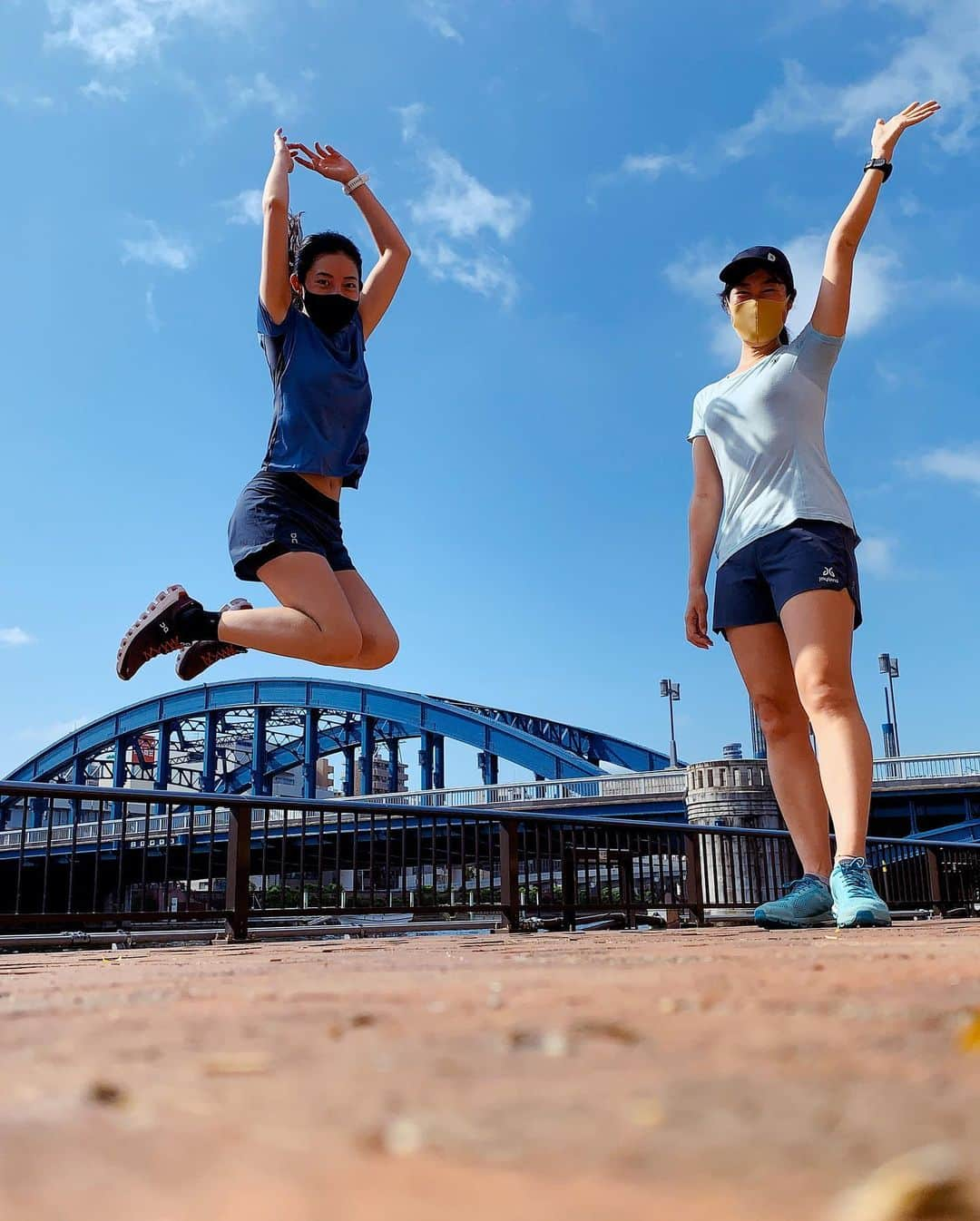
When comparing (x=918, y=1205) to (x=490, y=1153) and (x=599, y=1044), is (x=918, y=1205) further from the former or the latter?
(x=599, y=1044)

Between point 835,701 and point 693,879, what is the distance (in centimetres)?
409

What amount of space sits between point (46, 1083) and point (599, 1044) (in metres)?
0.40

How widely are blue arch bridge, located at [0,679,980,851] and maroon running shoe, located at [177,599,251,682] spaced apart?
92.5 ft

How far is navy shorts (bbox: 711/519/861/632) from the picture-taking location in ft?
11.7

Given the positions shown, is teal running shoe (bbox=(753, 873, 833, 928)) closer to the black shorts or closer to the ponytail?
the black shorts

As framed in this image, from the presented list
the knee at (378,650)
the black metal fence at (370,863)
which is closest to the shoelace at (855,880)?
the knee at (378,650)

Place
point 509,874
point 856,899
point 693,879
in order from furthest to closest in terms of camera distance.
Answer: point 693,879 < point 509,874 < point 856,899

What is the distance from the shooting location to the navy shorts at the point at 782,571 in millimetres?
3562

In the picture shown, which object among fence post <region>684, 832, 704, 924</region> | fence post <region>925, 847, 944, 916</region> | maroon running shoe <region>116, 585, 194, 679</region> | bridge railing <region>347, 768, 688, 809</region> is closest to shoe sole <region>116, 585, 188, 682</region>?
maroon running shoe <region>116, 585, 194, 679</region>

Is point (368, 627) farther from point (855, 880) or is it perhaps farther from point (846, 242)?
point (846, 242)

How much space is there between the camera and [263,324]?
382 centimetres

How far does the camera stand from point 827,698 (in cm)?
344

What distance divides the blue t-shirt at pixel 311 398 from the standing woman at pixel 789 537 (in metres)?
1.35

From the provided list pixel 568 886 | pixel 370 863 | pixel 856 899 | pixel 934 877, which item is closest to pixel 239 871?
pixel 370 863
